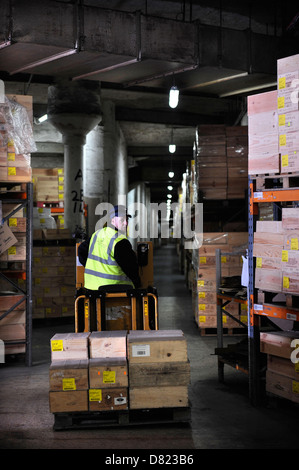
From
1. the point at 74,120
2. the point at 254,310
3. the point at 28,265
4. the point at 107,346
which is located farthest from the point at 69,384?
the point at 74,120

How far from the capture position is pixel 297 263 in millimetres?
4898

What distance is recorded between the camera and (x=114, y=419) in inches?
195

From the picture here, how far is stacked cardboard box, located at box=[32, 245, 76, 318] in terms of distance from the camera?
10578 mm

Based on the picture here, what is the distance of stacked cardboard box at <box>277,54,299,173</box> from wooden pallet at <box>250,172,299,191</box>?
7cm

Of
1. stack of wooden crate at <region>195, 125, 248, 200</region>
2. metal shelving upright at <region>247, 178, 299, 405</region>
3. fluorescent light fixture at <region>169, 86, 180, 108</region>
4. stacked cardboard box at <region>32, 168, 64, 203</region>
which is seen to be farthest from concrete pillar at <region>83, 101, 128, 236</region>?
metal shelving upright at <region>247, 178, 299, 405</region>

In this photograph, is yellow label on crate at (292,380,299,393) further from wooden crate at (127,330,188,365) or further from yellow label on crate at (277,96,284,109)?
yellow label on crate at (277,96,284,109)

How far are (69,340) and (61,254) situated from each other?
5.91m

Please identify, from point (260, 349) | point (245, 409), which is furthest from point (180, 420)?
point (260, 349)

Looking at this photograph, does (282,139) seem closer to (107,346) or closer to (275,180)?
(275,180)

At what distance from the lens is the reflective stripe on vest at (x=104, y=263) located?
19.5 ft

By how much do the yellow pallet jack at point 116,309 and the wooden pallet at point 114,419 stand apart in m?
1.07

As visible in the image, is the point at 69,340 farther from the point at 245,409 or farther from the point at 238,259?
the point at 238,259

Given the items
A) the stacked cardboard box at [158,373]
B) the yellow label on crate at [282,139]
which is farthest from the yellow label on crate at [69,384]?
the yellow label on crate at [282,139]

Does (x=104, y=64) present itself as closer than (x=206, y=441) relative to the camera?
No
